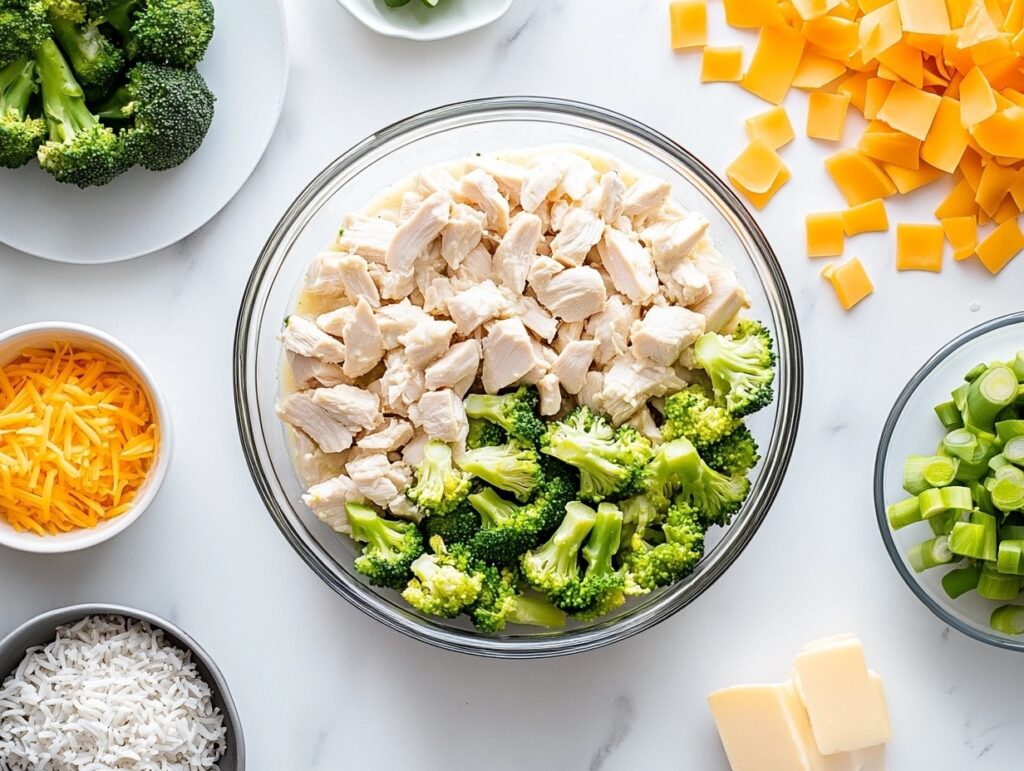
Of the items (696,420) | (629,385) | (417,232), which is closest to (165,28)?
(417,232)

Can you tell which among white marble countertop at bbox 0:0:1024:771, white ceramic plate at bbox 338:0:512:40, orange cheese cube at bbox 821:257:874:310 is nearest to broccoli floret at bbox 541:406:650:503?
white marble countertop at bbox 0:0:1024:771

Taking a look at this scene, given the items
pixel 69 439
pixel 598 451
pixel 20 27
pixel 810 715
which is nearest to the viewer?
pixel 598 451

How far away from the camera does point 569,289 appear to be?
1.80 meters

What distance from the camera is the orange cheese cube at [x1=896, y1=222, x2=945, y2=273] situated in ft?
7.14

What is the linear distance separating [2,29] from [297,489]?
1.02 m

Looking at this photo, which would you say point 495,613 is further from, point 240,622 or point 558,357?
point 240,622

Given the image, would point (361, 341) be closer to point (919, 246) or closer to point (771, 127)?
point (771, 127)

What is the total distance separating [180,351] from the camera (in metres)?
2.16

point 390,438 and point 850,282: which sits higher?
point 850,282

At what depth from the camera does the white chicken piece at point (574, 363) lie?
5.91 feet

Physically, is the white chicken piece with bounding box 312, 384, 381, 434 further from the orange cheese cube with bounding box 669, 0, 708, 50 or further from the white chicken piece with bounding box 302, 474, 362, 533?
the orange cheese cube with bounding box 669, 0, 708, 50

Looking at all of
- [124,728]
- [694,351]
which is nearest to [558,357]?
[694,351]

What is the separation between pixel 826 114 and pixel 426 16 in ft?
2.88

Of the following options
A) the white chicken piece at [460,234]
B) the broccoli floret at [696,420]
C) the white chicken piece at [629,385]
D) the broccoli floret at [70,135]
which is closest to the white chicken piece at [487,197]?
the white chicken piece at [460,234]
